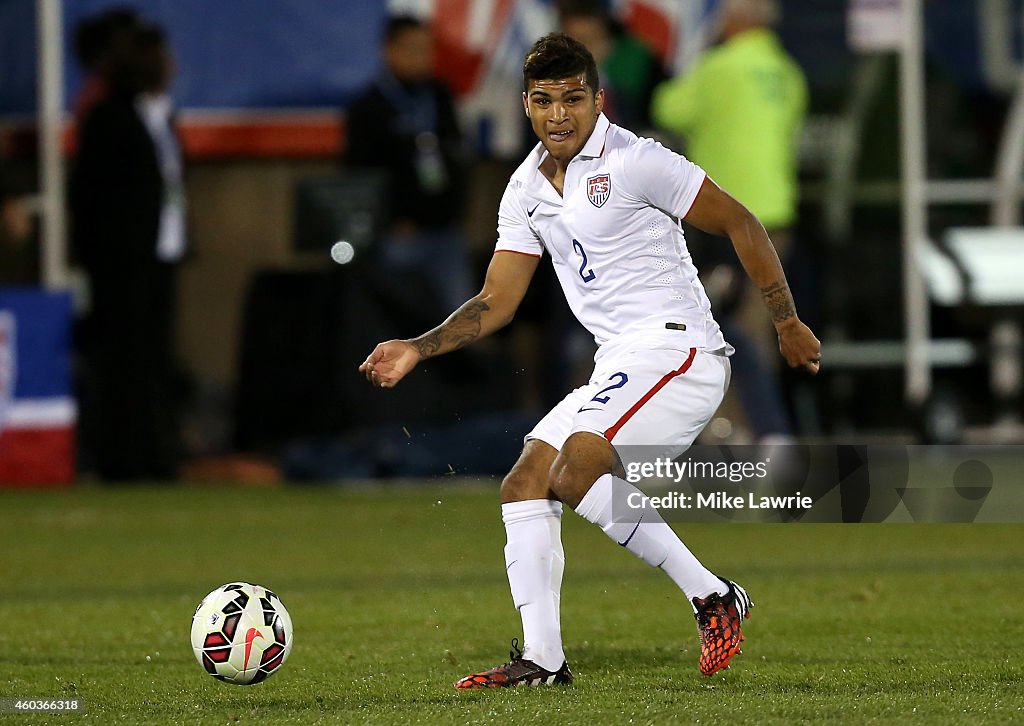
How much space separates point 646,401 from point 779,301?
515 mm

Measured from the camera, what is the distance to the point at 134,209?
13914 mm

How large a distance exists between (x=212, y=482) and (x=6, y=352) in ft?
5.52

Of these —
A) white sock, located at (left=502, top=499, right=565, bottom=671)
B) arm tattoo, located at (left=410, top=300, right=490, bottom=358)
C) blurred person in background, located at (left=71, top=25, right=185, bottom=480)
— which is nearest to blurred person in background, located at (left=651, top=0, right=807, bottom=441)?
blurred person in background, located at (left=71, top=25, right=185, bottom=480)

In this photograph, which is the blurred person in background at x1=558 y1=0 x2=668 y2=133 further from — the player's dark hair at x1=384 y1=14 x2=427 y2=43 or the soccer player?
the soccer player

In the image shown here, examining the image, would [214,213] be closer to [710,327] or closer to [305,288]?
[305,288]

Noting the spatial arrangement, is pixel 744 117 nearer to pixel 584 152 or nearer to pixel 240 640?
pixel 584 152

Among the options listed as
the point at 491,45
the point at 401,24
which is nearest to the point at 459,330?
the point at 401,24

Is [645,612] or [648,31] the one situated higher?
[648,31]

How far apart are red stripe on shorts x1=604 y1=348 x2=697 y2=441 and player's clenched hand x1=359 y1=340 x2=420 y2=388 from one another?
640 millimetres

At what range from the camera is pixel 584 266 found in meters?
6.53

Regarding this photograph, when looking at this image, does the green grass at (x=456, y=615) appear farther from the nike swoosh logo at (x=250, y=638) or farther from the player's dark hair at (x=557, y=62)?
the player's dark hair at (x=557, y=62)

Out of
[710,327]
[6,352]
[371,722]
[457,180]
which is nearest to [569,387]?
[457,180]

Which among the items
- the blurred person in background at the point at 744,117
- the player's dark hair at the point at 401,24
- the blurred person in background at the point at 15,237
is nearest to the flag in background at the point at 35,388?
the blurred person in background at the point at 15,237

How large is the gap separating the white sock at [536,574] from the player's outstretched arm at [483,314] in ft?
1.87
